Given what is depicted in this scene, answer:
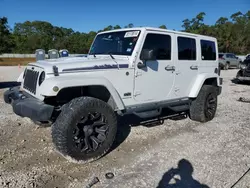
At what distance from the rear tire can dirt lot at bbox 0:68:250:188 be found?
0.97 ft

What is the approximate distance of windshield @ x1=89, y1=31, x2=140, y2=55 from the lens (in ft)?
14.2

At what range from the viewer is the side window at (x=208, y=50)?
229 inches

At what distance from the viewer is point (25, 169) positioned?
3.48m

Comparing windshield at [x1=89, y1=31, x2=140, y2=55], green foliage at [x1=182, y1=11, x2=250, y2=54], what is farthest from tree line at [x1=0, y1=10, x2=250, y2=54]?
windshield at [x1=89, y1=31, x2=140, y2=55]

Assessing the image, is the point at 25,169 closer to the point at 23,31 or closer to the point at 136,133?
the point at 136,133

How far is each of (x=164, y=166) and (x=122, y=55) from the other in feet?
6.76

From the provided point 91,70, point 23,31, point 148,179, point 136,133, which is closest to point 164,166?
point 148,179

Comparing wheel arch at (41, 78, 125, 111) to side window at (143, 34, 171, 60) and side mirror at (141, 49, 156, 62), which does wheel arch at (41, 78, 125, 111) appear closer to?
side mirror at (141, 49, 156, 62)

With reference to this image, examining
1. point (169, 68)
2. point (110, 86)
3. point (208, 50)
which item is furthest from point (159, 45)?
point (208, 50)

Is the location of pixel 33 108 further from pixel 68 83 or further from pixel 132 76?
pixel 132 76

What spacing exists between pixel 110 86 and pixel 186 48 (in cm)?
239

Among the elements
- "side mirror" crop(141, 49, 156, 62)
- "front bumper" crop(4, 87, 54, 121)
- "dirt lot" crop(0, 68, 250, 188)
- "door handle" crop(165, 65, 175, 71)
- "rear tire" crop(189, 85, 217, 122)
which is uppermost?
"side mirror" crop(141, 49, 156, 62)

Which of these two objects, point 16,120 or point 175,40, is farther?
point 16,120

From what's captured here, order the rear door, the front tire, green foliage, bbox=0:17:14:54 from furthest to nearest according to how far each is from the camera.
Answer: green foliage, bbox=0:17:14:54 → the rear door → the front tire
